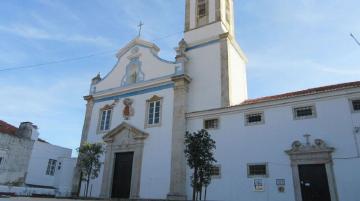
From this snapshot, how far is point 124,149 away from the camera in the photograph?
2114 cm

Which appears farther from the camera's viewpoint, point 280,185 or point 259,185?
point 259,185

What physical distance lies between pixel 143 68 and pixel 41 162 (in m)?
13.2

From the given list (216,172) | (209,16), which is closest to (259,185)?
(216,172)

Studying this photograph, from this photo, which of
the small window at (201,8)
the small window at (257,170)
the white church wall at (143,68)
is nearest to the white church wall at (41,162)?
the white church wall at (143,68)

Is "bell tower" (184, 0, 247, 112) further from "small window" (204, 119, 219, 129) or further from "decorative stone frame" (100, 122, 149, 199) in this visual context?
"decorative stone frame" (100, 122, 149, 199)

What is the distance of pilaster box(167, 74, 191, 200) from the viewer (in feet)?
58.7

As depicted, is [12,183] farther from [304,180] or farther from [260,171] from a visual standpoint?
[304,180]

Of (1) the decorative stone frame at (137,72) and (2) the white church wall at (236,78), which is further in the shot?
(1) the decorative stone frame at (137,72)

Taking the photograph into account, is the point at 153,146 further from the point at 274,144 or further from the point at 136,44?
the point at 136,44

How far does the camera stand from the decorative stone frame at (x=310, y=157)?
14.0m

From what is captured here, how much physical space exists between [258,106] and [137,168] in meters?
8.86

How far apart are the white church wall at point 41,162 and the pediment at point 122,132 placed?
8.83 metres

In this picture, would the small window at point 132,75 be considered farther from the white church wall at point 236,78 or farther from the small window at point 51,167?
the small window at point 51,167

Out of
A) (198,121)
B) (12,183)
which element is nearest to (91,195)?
(12,183)
